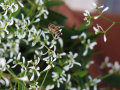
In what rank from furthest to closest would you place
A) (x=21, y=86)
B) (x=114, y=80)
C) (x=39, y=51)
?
1. (x=114, y=80)
2. (x=39, y=51)
3. (x=21, y=86)

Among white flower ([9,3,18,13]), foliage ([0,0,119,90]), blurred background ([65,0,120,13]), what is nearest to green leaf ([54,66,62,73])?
foliage ([0,0,119,90])

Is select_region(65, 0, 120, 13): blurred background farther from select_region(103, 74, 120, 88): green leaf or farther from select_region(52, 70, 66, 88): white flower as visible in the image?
select_region(52, 70, 66, 88): white flower

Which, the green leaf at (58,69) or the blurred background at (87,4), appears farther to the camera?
the blurred background at (87,4)

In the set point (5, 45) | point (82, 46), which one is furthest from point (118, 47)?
point (5, 45)

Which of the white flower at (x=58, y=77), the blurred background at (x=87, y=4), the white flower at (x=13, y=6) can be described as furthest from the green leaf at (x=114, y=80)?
the blurred background at (x=87, y=4)

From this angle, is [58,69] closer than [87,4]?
Yes

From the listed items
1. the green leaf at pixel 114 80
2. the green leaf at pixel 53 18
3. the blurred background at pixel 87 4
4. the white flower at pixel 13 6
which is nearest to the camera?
the white flower at pixel 13 6

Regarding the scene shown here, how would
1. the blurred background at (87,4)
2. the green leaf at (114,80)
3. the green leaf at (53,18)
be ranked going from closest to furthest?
the green leaf at (53,18) < the green leaf at (114,80) < the blurred background at (87,4)

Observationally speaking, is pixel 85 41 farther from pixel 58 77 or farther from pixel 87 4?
pixel 87 4

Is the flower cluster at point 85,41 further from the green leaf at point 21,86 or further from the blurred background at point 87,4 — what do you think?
the blurred background at point 87,4

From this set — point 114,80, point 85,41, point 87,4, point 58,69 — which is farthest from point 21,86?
→ point 87,4

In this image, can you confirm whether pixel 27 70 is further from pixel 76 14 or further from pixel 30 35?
pixel 76 14
